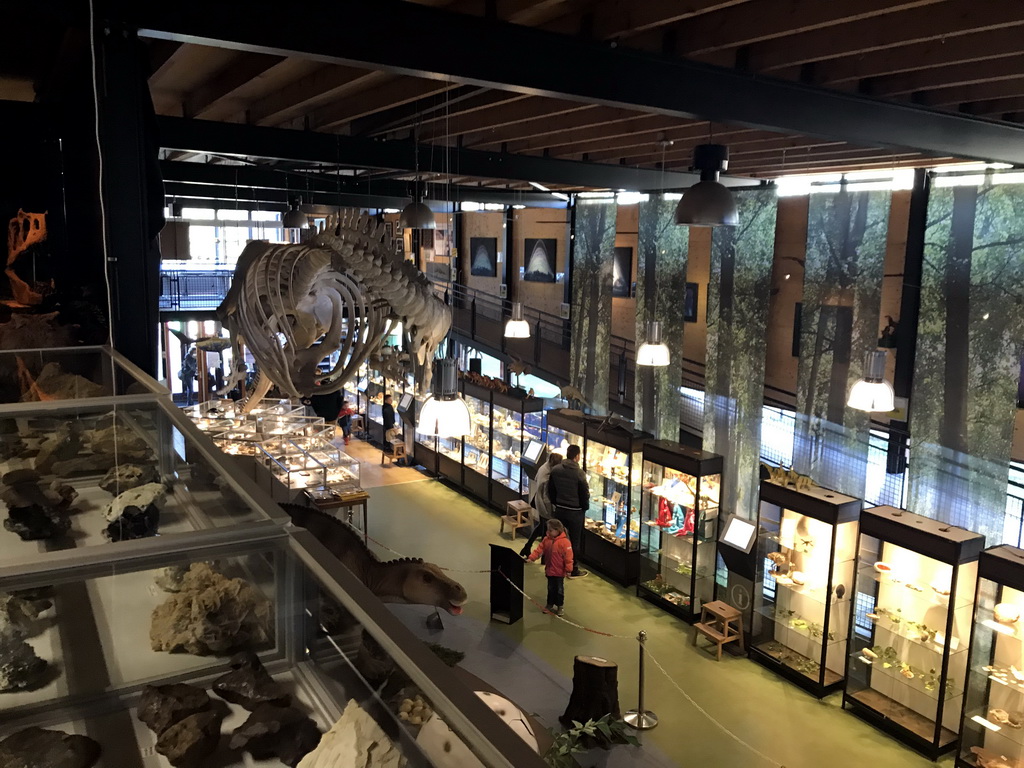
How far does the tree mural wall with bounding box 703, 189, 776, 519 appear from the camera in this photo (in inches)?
363

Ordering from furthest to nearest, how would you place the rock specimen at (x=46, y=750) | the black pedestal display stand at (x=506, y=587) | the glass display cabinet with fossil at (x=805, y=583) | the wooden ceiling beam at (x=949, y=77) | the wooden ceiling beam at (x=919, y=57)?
the black pedestal display stand at (x=506, y=587)
the glass display cabinet with fossil at (x=805, y=583)
the wooden ceiling beam at (x=949, y=77)
the wooden ceiling beam at (x=919, y=57)
the rock specimen at (x=46, y=750)

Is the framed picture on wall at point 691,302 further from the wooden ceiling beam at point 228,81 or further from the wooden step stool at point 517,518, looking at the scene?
the wooden ceiling beam at point 228,81

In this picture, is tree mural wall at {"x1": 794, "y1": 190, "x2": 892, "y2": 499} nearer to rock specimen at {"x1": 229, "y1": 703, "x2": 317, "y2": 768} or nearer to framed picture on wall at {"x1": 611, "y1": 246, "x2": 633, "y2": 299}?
framed picture on wall at {"x1": 611, "y1": 246, "x2": 633, "y2": 299}

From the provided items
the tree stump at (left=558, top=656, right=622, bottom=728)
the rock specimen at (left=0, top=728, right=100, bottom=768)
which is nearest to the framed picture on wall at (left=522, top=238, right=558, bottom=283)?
the tree stump at (left=558, top=656, right=622, bottom=728)

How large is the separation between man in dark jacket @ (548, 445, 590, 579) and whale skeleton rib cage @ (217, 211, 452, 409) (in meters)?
2.66

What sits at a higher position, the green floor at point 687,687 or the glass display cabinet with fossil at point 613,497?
the glass display cabinet with fossil at point 613,497

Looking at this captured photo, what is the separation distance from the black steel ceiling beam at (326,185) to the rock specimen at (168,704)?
25.8ft

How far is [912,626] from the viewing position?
6438 mm

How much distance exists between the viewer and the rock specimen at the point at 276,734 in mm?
1452

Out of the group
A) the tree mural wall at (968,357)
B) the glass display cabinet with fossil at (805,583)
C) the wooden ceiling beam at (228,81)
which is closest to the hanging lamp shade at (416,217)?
the wooden ceiling beam at (228,81)

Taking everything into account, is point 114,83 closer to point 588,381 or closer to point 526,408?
point 526,408

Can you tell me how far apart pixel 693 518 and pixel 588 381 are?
155 inches

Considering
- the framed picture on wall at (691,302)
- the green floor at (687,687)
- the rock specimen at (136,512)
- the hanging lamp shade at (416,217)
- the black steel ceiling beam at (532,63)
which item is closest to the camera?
Result: the rock specimen at (136,512)

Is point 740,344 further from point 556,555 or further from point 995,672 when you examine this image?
point 995,672
